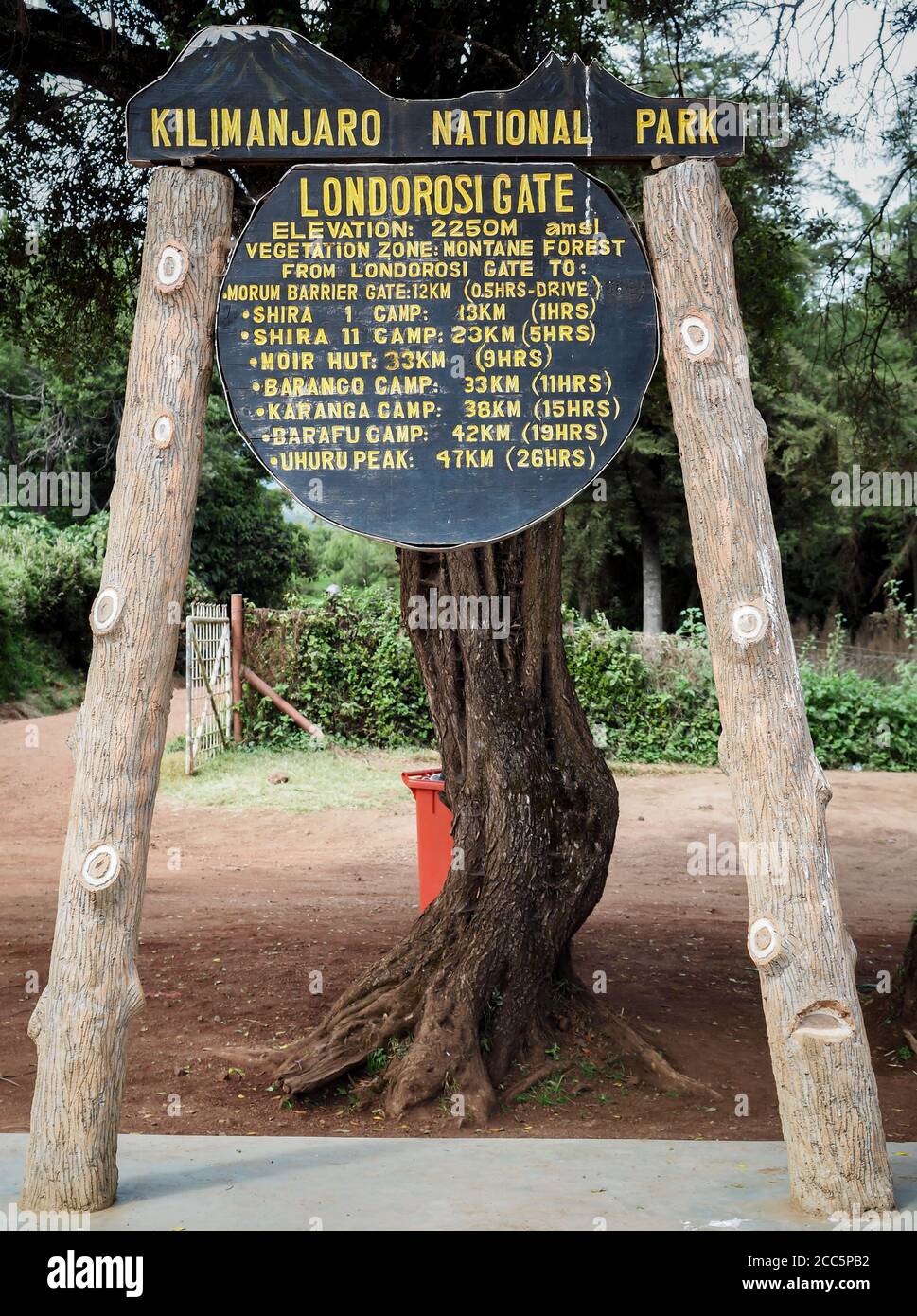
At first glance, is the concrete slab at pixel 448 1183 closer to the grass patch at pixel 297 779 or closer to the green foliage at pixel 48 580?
the grass patch at pixel 297 779

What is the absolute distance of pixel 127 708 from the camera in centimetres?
335

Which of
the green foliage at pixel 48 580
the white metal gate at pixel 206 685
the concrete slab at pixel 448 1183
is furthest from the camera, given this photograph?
the green foliage at pixel 48 580

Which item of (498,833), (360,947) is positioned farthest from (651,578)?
(498,833)

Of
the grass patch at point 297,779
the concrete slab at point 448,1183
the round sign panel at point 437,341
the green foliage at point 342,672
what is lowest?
the concrete slab at point 448,1183

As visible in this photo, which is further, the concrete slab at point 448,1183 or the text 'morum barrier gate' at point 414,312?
the text 'morum barrier gate' at point 414,312

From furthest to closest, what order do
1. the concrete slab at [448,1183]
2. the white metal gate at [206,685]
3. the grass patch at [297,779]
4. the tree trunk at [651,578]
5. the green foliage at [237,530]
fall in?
the green foliage at [237,530], the tree trunk at [651,578], the white metal gate at [206,685], the grass patch at [297,779], the concrete slab at [448,1183]

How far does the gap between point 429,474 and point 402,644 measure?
41.4 ft

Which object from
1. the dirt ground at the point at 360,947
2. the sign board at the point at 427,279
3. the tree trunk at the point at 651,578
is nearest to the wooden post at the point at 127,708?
the sign board at the point at 427,279

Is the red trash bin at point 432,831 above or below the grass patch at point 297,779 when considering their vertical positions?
above

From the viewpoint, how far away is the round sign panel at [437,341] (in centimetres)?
350

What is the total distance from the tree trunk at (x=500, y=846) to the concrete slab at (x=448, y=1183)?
37.5 inches

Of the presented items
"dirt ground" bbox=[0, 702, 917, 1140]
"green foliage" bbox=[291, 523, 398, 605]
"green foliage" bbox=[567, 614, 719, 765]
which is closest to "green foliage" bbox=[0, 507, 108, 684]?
"green foliage" bbox=[291, 523, 398, 605]

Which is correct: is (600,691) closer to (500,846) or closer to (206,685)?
(206,685)

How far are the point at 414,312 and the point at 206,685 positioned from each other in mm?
11670
